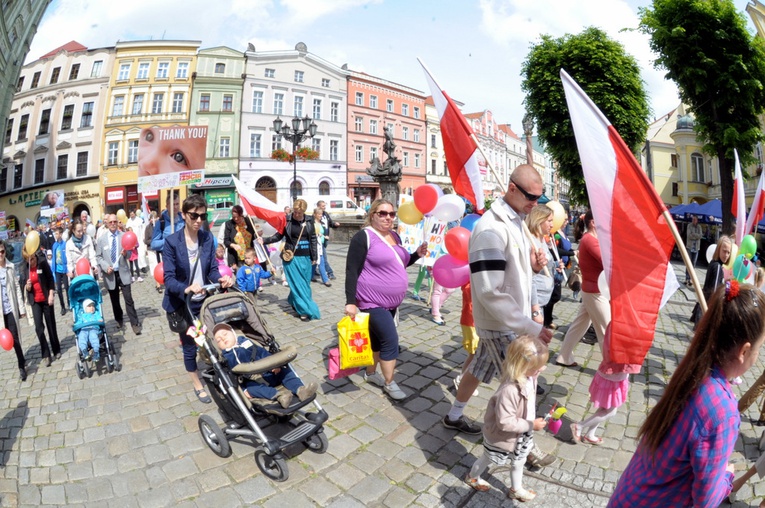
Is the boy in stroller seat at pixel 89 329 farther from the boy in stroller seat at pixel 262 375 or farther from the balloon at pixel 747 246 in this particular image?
the balloon at pixel 747 246

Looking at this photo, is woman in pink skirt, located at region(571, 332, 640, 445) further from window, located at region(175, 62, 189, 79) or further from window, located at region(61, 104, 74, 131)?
window, located at region(61, 104, 74, 131)

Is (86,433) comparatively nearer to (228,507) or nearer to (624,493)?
(228,507)

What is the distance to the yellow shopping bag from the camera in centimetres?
370

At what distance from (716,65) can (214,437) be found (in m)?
16.3

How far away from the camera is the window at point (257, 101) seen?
3962 cm

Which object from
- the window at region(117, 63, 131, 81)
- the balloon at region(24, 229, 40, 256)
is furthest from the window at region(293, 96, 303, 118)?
the balloon at region(24, 229, 40, 256)

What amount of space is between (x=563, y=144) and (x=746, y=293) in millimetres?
19627

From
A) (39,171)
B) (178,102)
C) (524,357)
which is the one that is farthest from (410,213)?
(39,171)

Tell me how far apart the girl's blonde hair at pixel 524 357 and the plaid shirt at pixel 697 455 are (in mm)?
991

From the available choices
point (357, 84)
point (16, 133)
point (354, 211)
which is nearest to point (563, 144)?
point (354, 211)

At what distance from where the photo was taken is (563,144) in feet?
62.2

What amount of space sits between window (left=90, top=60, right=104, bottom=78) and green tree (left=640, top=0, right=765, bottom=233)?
42.5 meters

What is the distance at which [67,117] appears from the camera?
118 ft

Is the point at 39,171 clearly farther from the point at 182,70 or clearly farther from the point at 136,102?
the point at 182,70
